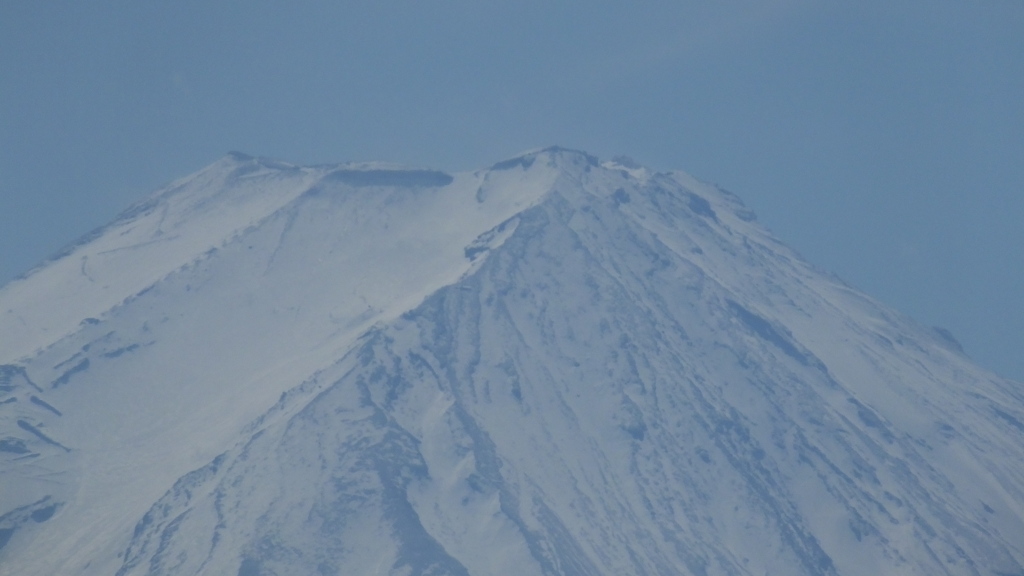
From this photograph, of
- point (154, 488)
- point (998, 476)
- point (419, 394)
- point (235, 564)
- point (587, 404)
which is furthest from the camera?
point (998, 476)

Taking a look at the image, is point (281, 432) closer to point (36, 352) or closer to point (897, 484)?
point (36, 352)

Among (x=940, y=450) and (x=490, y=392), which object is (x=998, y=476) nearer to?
(x=940, y=450)

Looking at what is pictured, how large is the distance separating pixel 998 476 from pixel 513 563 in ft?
242

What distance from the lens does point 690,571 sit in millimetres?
148750

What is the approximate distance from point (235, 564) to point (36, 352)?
51575mm

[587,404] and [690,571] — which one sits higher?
[587,404]

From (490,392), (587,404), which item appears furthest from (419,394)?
(587,404)

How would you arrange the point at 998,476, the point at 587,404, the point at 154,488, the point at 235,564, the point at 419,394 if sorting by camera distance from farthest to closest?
the point at 998,476, the point at 587,404, the point at 419,394, the point at 154,488, the point at 235,564

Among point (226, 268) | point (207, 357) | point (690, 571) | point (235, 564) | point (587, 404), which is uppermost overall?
point (226, 268)

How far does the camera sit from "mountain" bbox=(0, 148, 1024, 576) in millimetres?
141125

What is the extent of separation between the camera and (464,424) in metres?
154

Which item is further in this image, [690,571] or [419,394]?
[419,394]

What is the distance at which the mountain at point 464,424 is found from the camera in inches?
5556

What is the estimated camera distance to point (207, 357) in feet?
571
